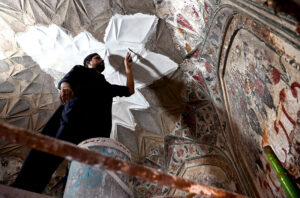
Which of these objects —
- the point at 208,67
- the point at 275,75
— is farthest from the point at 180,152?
the point at 275,75

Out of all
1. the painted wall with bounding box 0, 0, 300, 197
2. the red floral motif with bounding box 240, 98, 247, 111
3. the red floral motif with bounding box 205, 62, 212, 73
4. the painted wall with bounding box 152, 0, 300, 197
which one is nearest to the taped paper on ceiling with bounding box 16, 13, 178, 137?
the painted wall with bounding box 0, 0, 300, 197

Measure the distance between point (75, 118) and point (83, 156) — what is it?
227 centimetres

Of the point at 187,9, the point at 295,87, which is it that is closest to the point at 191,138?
the point at 187,9

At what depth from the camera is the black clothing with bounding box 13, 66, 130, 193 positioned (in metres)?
3.64

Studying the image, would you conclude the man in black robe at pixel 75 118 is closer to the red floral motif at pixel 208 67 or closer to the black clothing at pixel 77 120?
the black clothing at pixel 77 120

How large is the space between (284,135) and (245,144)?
5.29ft

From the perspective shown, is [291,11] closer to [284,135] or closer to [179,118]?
[284,135]

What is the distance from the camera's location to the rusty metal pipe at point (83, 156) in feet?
6.06

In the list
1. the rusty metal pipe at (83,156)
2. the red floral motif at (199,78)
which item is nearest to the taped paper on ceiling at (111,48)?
the red floral motif at (199,78)

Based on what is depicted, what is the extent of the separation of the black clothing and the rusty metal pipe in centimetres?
195

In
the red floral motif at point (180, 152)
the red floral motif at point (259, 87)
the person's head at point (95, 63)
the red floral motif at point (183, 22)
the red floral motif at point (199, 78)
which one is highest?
the red floral motif at point (183, 22)

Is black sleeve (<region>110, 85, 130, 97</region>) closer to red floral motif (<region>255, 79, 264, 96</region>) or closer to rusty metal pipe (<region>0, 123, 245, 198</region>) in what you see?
red floral motif (<region>255, 79, 264, 96</region>)

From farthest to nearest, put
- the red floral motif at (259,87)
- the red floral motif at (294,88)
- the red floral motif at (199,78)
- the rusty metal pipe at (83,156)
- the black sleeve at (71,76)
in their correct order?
the red floral motif at (199,78) → the black sleeve at (71,76) → the red floral motif at (259,87) → the red floral motif at (294,88) → the rusty metal pipe at (83,156)

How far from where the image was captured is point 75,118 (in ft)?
13.6
